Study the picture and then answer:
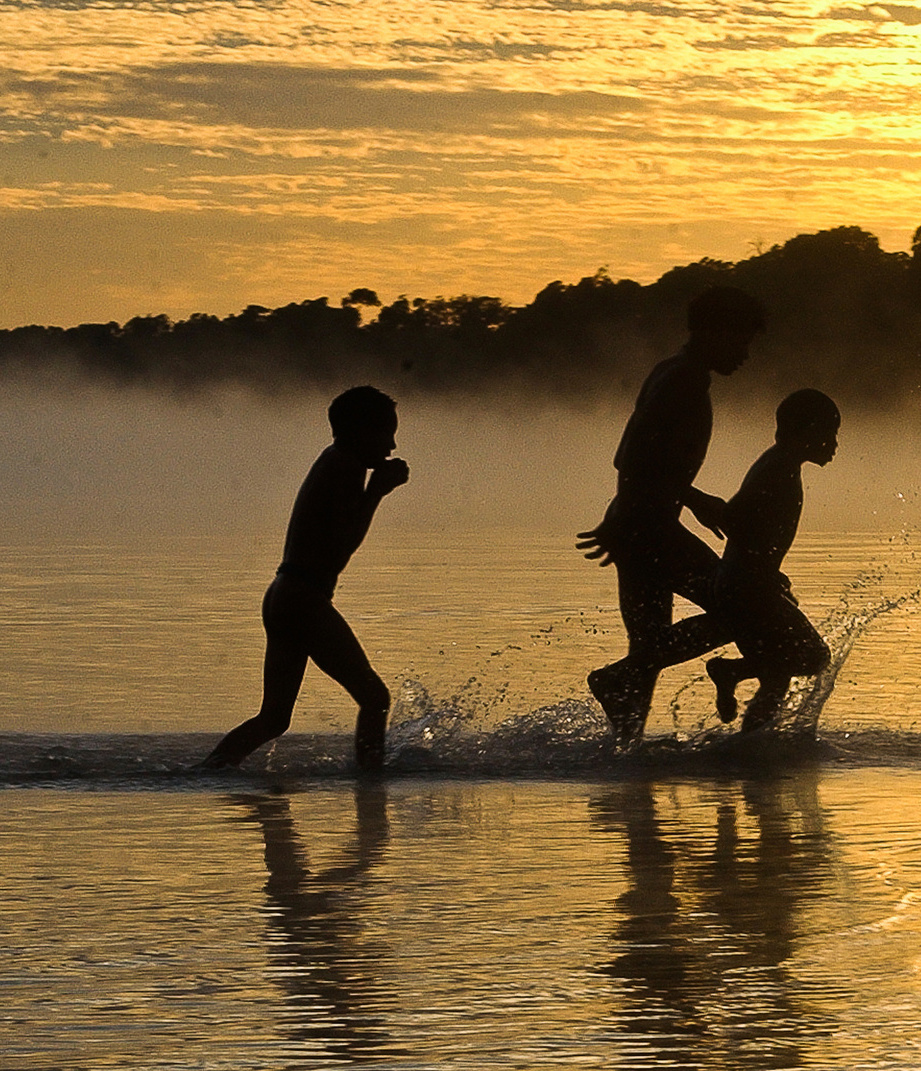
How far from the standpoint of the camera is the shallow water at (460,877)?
5121 mm

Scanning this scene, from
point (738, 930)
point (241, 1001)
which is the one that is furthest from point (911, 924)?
point (241, 1001)

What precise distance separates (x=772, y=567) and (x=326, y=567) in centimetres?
186

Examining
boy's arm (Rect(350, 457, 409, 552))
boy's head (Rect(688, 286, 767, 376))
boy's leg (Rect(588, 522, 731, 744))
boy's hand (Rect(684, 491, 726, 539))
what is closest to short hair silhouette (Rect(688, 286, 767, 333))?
boy's head (Rect(688, 286, 767, 376))

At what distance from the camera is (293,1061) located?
4867mm

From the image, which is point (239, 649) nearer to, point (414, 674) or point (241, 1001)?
point (414, 674)

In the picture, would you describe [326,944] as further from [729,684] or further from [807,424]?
[807,424]

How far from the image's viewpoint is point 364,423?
358 inches

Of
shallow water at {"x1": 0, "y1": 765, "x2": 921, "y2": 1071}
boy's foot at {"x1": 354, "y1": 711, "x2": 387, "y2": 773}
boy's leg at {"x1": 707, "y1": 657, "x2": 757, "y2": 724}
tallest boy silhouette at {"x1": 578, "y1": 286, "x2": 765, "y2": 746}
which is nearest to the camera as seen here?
shallow water at {"x1": 0, "y1": 765, "x2": 921, "y2": 1071}

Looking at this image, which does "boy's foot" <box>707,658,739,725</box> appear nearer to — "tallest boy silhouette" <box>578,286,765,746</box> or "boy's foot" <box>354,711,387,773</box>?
"tallest boy silhouette" <box>578,286,765,746</box>

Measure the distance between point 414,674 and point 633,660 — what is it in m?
2.89

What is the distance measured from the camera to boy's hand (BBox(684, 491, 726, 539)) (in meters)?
9.80

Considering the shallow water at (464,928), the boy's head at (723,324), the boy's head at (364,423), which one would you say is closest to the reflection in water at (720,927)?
the shallow water at (464,928)

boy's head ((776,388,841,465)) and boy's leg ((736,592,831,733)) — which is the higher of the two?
boy's head ((776,388,841,465))

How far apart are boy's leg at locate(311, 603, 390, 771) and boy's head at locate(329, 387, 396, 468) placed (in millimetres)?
566
